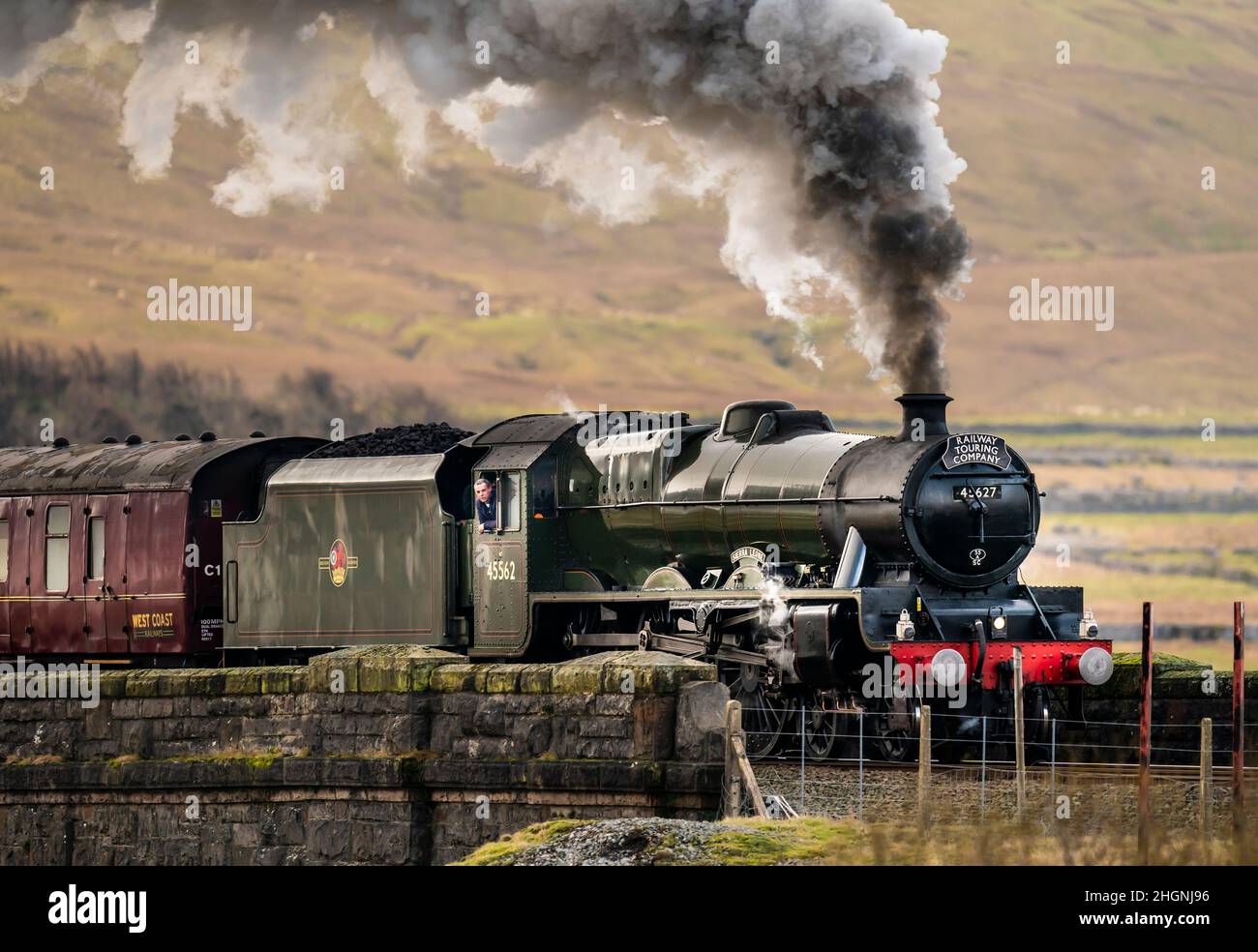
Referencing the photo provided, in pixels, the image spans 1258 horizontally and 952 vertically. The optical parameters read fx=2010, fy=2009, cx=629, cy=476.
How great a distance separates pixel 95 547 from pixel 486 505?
18.6 ft

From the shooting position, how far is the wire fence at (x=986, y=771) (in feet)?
47.3

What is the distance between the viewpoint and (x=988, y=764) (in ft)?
55.4

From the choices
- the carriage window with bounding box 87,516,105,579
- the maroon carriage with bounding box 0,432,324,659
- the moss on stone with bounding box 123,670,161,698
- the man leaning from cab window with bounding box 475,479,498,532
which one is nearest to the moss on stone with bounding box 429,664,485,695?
the moss on stone with bounding box 123,670,161,698

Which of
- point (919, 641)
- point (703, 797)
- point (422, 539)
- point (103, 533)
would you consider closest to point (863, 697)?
point (919, 641)

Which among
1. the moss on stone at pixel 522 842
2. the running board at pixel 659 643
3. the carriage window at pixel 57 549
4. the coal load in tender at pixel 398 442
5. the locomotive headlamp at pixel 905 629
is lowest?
the moss on stone at pixel 522 842

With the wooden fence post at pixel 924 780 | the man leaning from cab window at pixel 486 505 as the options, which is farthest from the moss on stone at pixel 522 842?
the man leaning from cab window at pixel 486 505

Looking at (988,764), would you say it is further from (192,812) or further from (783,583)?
(192,812)

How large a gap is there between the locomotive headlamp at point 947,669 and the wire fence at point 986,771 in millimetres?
289

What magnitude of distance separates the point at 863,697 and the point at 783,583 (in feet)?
4.53

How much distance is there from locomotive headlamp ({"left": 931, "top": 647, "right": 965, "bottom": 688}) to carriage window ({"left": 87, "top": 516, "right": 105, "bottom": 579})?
35.8ft

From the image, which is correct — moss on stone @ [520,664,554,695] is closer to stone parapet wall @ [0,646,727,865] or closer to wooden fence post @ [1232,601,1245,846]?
stone parapet wall @ [0,646,727,865]

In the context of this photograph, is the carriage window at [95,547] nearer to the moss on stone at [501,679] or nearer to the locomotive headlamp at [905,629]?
the moss on stone at [501,679]

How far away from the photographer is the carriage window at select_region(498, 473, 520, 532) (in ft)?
67.5

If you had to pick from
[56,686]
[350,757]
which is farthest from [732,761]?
[56,686]
